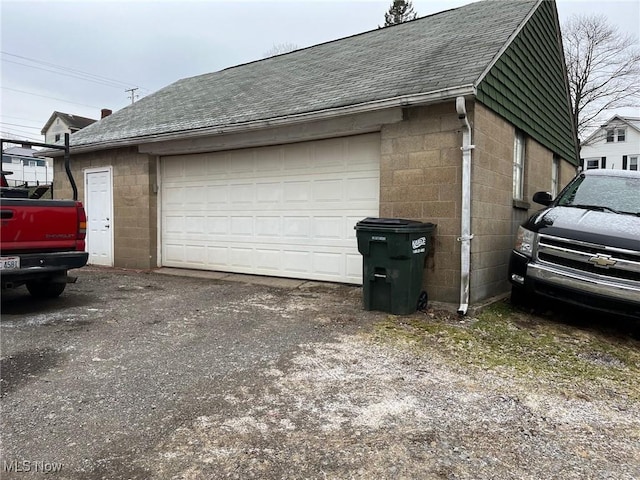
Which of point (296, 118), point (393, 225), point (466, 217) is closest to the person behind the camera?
point (393, 225)

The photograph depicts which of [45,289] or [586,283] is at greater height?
[586,283]

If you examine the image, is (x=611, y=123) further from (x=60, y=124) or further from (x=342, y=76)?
(x=60, y=124)

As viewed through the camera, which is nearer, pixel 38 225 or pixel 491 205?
pixel 38 225

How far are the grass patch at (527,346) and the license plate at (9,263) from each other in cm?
433

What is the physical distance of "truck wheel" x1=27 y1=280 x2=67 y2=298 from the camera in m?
6.20

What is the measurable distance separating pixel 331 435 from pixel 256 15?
12213 mm

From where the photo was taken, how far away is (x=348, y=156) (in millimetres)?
7023

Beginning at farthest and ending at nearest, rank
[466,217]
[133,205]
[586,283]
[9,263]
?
1. [133,205]
2. [466,217]
3. [9,263]
4. [586,283]

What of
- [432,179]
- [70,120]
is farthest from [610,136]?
[70,120]

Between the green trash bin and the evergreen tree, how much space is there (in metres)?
33.7

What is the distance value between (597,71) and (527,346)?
93.3ft

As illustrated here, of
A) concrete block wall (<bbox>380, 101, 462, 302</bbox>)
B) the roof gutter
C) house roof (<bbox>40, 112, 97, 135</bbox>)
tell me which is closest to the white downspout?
concrete block wall (<bbox>380, 101, 462, 302</bbox>)

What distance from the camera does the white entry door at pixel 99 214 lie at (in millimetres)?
9891

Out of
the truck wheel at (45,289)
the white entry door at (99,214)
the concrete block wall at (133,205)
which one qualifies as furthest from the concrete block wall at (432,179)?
the white entry door at (99,214)
